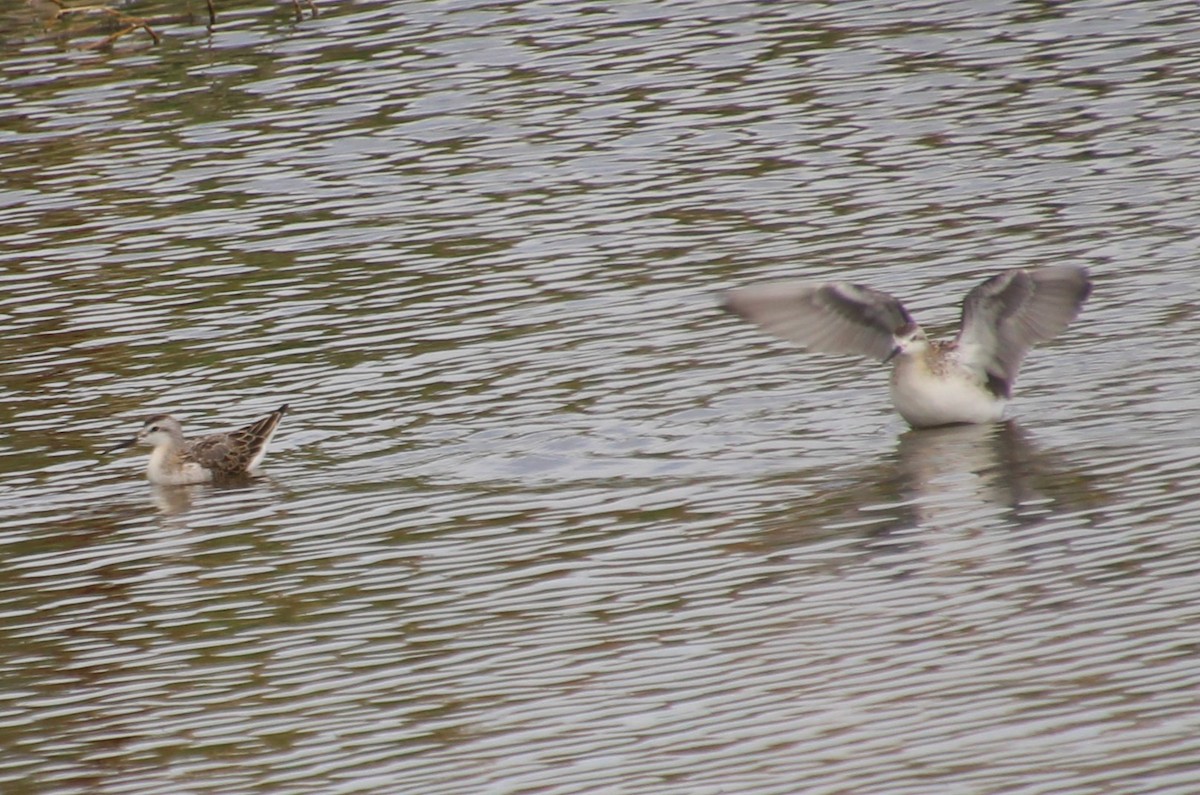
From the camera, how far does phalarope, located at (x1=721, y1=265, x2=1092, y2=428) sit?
520 inches

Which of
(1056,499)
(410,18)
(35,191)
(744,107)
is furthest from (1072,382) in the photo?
(410,18)

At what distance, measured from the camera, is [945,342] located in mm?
13562

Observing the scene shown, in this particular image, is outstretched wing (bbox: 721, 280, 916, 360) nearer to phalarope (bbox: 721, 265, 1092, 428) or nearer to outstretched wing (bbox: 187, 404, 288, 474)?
phalarope (bbox: 721, 265, 1092, 428)

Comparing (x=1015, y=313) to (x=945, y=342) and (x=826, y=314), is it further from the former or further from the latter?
(x=826, y=314)

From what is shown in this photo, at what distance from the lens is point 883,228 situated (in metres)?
17.5

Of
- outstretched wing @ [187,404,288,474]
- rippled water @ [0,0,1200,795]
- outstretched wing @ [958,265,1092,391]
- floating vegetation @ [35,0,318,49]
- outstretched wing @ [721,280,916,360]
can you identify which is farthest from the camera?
floating vegetation @ [35,0,318,49]

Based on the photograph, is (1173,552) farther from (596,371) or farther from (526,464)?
(596,371)

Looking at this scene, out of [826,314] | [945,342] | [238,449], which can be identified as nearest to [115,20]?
[238,449]

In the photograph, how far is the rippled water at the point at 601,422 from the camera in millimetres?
9016

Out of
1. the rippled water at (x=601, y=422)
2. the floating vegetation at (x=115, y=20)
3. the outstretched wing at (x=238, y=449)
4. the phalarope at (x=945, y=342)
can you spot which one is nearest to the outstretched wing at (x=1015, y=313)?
the phalarope at (x=945, y=342)

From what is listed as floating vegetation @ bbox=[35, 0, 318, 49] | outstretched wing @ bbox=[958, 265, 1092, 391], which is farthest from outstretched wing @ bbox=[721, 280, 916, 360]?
floating vegetation @ bbox=[35, 0, 318, 49]

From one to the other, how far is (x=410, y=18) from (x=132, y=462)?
14.5 metres

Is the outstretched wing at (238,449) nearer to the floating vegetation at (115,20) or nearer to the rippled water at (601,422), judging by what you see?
the rippled water at (601,422)

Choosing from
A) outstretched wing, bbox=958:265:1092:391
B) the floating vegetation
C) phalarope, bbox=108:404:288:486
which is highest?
the floating vegetation
